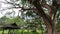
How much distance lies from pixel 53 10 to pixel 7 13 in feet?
7.83

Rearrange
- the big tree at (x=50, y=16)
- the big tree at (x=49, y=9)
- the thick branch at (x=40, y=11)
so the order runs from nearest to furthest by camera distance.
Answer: the thick branch at (x=40, y=11), the big tree at (x=49, y=9), the big tree at (x=50, y=16)

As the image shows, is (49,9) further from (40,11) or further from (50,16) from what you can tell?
(40,11)

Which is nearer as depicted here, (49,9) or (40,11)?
(40,11)

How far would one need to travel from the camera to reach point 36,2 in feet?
26.6

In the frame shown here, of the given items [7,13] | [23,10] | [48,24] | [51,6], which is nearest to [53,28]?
[48,24]

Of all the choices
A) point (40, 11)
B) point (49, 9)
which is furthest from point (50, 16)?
point (40, 11)

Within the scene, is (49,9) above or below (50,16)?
above

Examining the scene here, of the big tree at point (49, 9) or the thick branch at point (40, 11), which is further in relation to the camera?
the big tree at point (49, 9)

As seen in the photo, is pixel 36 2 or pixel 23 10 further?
pixel 23 10

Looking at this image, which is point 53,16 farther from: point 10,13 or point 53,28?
point 10,13

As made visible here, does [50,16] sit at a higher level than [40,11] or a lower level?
lower

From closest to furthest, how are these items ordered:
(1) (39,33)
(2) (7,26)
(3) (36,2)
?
1. (3) (36,2)
2. (2) (7,26)
3. (1) (39,33)

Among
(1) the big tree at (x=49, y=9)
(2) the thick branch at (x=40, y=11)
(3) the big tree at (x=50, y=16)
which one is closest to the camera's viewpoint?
(2) the thick branch at (x=40, y=11)

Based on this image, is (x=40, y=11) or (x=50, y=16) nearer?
(x=40, y=11)
